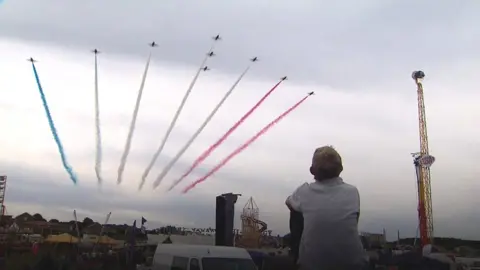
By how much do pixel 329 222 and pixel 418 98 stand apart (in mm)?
78085

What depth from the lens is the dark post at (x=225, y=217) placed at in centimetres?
2384

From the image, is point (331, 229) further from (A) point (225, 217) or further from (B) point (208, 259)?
(A) point (225, 217)

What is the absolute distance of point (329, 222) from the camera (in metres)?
3.56

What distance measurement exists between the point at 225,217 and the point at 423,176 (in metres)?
61.2

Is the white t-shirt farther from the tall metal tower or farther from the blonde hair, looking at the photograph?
the tall metal tower

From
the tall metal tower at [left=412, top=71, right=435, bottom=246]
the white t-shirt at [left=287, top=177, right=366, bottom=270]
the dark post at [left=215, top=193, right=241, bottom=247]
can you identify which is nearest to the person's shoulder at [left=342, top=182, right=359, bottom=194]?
the white t-shirt at [left=287, top=177, right=366, bottom=270]

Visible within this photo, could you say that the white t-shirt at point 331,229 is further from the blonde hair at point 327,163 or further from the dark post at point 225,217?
the dark post at point 225,217

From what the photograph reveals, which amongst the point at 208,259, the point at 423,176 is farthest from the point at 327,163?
the point at 423,176

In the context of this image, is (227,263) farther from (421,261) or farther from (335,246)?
(335,246)

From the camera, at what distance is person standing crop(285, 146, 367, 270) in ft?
11.6

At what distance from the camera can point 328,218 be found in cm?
357

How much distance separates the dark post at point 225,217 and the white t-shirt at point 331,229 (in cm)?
2012

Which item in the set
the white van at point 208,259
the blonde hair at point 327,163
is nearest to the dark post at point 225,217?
the white van at point 208,259

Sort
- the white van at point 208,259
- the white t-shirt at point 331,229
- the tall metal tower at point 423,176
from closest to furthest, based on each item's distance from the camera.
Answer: the white t-shirt at point 331,229 → the white van at point 208,259 → the tall metal tower at point 423,176
